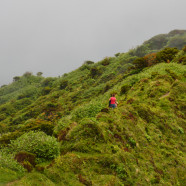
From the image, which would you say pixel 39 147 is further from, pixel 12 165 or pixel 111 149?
pixel 111 149

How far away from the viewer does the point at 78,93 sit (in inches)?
1460

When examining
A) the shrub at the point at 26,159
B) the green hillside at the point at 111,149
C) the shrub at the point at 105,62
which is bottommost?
the green hillside at the point at 111,149

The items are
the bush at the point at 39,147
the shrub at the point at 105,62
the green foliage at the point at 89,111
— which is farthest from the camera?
the shrub at the point at 105,62

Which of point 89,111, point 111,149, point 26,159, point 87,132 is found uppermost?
point 26,159

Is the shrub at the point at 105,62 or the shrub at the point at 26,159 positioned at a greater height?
the shrub at the point at 105,62

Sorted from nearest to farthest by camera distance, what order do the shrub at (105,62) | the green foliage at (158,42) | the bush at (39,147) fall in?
the bush at (39,147) < the shrub at (105,62) < the green foliage at (158,42)

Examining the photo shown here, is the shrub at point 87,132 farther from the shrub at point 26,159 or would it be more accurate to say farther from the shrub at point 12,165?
the shrub at point 12,165

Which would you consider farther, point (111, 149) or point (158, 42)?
point (158, 42)

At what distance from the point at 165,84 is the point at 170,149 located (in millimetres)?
8410

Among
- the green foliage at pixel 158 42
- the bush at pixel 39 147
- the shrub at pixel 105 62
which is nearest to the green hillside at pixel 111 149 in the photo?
the bush at pixel 39 147

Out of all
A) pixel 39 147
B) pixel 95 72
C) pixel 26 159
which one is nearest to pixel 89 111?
pixel 39 147

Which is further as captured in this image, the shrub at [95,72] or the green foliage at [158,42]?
the green foliage at [158,42]

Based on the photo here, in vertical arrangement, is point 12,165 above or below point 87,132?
above

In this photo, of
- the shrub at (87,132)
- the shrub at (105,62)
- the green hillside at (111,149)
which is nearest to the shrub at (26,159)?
the green hillside at (111,149)
